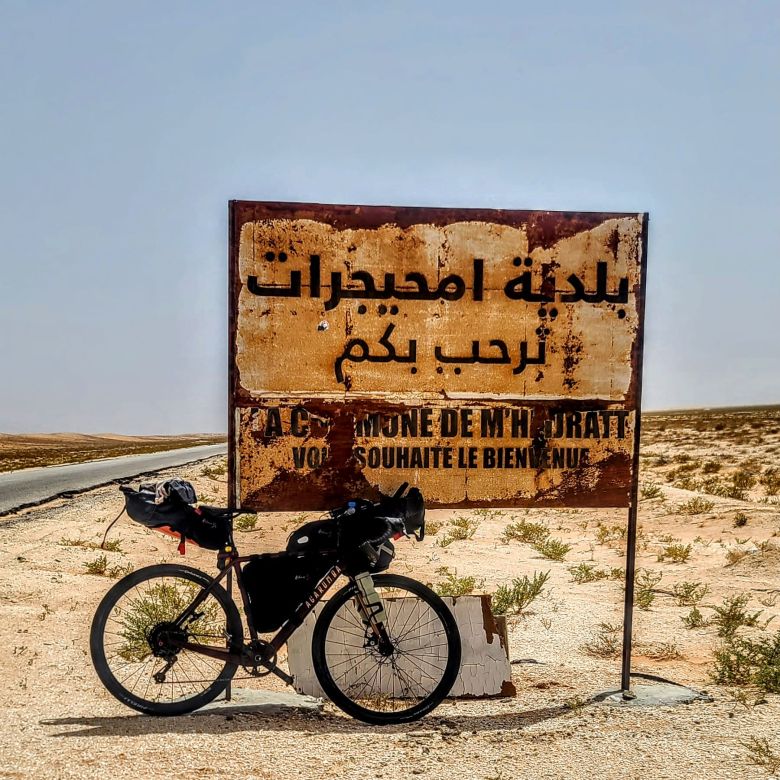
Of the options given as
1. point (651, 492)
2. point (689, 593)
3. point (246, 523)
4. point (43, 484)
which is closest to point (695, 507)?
point (651, 492)

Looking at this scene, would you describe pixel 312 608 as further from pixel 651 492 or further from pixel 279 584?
pixel 651 492

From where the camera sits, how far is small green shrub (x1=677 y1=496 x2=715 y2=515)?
17.3 meters

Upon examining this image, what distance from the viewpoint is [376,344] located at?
19.9ft

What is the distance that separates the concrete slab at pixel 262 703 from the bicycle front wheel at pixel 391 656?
245mm

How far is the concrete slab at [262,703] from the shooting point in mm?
5277

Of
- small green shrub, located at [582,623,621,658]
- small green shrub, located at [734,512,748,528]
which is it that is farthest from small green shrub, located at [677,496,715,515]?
small green shrub, located at [582,623,621,658]

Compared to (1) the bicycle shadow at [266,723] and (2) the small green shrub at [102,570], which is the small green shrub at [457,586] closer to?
(1) the bicycle shadow at [266,723]

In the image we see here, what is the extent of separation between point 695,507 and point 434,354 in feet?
43.3

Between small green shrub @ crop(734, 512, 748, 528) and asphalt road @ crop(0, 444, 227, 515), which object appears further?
asphalt road @ crop(0, 444, 227, 515)

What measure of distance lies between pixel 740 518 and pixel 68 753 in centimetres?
1332

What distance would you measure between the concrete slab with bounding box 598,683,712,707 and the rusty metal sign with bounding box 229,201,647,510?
1.31 metres

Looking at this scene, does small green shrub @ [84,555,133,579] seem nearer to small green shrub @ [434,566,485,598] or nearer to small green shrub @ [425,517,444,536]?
small green shrub @ [434,566,485,598]

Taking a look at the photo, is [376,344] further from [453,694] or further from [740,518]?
[740,518]

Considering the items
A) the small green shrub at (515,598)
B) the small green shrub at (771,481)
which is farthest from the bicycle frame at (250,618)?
the small green shrub at (771,481)
